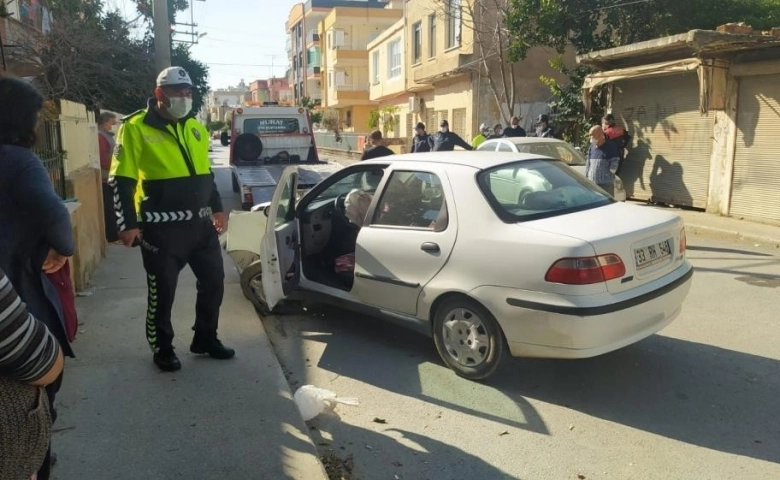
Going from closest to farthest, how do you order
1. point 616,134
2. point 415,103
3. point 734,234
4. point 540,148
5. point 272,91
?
point 734,234, point 616,134, point 540,148, point 415,103, point 272,91

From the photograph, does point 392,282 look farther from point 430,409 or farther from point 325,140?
point 325,140

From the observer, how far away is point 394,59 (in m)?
33.3

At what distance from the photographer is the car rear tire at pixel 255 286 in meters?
5.96

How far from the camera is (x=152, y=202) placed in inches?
157

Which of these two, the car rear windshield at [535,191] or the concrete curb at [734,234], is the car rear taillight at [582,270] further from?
the concrete curb at [734,234]

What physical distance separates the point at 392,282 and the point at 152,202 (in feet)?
5.65

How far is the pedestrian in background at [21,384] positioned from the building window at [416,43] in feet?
87.6

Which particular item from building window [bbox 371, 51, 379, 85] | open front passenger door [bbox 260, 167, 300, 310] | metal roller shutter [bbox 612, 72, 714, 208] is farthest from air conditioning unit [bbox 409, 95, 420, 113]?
open front passenger door [bbox 260, 167, 300, 310]

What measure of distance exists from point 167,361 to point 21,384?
8.68ft

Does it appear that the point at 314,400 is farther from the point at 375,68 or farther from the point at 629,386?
the point at 375,68

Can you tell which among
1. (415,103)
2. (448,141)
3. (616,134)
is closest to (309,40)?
(415,103)

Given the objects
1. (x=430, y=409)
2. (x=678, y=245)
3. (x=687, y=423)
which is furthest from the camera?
(x=678, y=245)

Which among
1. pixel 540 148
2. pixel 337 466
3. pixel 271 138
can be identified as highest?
pixel 271 138

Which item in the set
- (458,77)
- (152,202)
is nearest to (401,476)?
(152,202)
